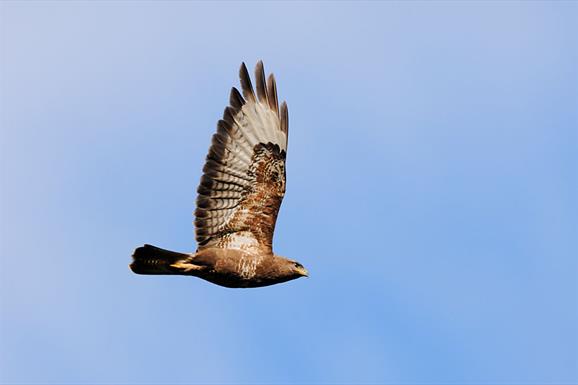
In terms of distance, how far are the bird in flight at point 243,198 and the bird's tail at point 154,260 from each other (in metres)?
0.02

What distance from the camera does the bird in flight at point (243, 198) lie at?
1316cm

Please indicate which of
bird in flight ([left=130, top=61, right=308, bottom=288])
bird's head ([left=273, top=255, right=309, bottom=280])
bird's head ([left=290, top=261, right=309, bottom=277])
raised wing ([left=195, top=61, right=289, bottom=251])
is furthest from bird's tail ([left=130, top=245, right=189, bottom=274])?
bird's head ([left=290, top=261, right=309, bottom=277])

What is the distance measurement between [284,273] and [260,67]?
135 inches

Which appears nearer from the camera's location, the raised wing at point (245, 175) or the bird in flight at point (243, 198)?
the bird in flight at point (243, 198)

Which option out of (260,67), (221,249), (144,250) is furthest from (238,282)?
(260,67)

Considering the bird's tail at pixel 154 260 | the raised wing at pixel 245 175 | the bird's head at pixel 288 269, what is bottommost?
the bird's tail at pixel 154 260

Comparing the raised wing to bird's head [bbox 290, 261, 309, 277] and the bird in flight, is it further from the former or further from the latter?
bird's head [bbox 290, 261, 309, 277]

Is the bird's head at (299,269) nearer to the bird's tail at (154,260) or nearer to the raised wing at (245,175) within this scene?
the raised wing at (245,175)

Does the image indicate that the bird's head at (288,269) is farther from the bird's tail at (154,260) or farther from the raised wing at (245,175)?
the bird's tail at (154,260)

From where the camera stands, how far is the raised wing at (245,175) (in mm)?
13625

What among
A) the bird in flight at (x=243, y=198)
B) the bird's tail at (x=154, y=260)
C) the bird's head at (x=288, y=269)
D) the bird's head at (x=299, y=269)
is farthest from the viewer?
the bird's head at (x=299, y=269)

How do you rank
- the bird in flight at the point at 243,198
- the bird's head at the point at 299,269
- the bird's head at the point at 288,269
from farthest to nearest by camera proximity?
the bird's head at the point at 299,269 → the bird's head at the point at 288,269 → the bird in flight at the point at 243,198

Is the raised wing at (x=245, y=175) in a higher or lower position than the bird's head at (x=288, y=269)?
higher

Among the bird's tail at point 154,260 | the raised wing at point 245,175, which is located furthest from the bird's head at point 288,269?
the bird's tail at point 154,260
